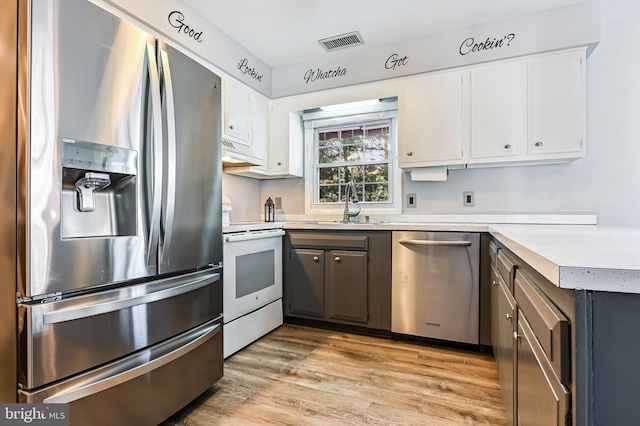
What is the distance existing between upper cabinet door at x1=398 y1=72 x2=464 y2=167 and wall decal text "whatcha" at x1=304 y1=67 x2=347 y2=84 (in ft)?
2.17

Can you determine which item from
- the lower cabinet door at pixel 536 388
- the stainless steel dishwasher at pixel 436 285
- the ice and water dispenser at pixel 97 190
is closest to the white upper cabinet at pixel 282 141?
the stainless steel dishwasher at pixel 436 285

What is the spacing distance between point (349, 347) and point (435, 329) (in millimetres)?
658

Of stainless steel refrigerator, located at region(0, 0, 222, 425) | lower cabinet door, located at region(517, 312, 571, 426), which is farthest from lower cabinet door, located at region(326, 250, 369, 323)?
lower cabinet door, located at region(517, 312, 571, 426)

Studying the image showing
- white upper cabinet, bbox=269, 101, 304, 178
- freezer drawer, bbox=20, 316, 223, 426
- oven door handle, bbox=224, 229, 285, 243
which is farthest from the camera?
white upper cabinet, bbox=269, 101, 304, 178

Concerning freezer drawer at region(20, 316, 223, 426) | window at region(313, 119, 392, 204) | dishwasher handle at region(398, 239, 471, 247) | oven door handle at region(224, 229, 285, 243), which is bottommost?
freezer drawer at region(20, 316, 223, 426)

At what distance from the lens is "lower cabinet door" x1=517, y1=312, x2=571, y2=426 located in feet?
2.15

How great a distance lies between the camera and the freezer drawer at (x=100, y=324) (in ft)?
Result: 3.40

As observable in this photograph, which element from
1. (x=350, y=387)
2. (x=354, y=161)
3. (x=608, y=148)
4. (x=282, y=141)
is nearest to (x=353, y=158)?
(x=354, y=161)

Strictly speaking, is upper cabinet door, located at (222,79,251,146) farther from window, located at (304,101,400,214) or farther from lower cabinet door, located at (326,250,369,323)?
lower cabinet door, located at (326,250,369,323)

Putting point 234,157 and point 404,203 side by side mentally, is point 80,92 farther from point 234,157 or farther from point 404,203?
point 404,203

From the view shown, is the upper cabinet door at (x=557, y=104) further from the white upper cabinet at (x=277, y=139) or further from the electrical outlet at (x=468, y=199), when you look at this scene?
the white upper cabinet at (x=277, y=139)

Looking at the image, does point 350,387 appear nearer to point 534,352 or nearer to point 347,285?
point 347,285

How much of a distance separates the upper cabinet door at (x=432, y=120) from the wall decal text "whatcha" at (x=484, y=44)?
0.68ft

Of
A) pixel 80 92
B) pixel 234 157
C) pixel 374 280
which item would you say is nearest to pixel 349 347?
pixel 374 280
